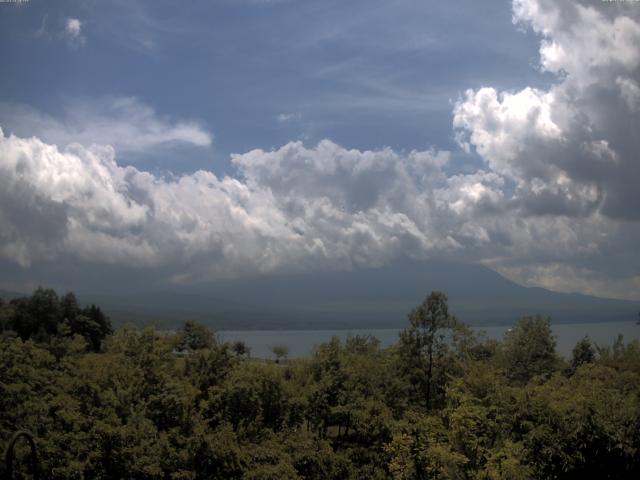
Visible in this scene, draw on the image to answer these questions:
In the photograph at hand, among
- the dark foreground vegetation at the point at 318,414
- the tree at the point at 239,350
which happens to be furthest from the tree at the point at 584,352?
the tree at the point at 239,350

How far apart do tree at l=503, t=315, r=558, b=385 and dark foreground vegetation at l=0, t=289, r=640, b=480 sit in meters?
9.41

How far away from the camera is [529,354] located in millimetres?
49812

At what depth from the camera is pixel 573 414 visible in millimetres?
27578

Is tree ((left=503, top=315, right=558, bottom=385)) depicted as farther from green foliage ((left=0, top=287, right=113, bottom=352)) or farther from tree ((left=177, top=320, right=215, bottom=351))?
green foliage ((left=0, top=287, right=113, bottom=352))

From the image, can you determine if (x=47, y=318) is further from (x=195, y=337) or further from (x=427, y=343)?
(x=427, y=343)

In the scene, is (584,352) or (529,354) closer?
(529,354)

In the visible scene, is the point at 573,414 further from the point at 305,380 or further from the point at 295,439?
the point at 305,380

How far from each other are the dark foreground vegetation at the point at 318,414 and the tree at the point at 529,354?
941cm

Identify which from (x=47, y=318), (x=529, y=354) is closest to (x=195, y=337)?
(x=529, y=354)

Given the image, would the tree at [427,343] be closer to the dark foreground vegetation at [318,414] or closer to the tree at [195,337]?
the dark foreground vegetation at [318,414]

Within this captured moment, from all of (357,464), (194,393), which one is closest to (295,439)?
(357,464)

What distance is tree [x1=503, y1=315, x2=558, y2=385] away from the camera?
160ft

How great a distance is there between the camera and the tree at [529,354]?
160ft

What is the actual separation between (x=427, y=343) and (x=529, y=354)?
1603 cm
